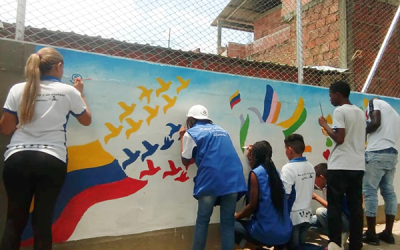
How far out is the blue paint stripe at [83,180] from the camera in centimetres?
250

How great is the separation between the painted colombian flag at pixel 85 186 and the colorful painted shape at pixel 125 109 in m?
0.29

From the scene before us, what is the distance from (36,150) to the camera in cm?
194

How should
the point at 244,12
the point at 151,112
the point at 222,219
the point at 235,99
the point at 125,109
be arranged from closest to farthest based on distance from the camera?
the point at 222,219, the point at 125,109, the point at 151,112, the point at 235,99, the point at 244,12

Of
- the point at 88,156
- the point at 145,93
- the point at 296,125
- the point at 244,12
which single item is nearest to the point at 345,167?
the point at 296,125

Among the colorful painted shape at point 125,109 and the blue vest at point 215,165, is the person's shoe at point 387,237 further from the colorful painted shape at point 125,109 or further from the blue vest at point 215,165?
the colorful painted shape at point 125,109

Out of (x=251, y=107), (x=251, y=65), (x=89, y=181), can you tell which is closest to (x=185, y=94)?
(x=251, y=107)

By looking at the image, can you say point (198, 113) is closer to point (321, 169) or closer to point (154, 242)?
point (154, 242)

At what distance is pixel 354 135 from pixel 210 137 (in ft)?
4.49

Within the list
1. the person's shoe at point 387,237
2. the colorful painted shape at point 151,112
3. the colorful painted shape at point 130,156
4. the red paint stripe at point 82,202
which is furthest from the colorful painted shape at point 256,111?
the person's shoe at point 387,237

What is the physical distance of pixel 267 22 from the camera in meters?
8.73

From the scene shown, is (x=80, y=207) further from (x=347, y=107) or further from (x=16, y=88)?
(x=347, y=107)

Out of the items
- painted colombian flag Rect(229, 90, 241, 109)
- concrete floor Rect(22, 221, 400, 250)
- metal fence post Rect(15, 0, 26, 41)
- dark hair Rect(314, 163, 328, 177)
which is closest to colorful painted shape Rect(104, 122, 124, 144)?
concrete floor Rect(22, 221, 400, 250)

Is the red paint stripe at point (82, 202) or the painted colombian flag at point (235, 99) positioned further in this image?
the painted colombian flag at point (235, 99)

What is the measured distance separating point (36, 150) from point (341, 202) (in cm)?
249
